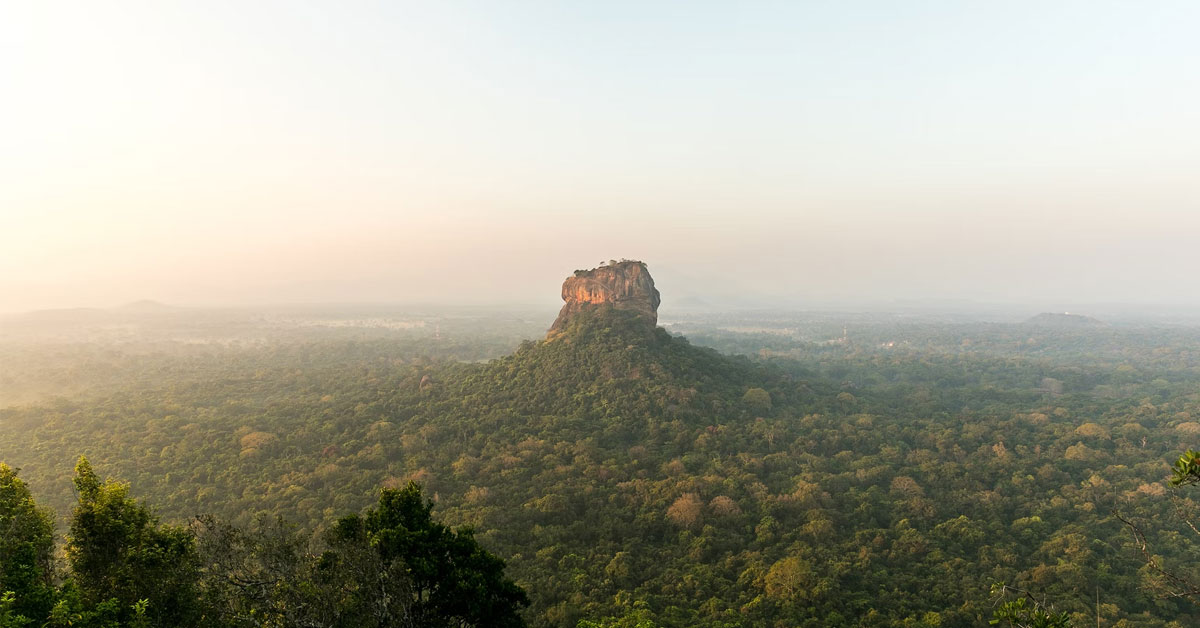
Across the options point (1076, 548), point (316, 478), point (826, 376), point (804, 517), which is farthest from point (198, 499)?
point (826, 376)

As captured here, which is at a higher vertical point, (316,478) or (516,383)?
(516,383)

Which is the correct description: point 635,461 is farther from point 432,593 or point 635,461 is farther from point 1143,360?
point 1143,360

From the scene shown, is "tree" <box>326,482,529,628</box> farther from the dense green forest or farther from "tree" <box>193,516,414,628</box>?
the dense green forest

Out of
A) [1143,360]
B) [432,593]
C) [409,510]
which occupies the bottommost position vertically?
[1143,360]

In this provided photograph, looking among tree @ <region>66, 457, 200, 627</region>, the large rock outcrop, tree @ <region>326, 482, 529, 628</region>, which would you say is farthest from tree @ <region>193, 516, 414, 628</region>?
the large rock outcrop

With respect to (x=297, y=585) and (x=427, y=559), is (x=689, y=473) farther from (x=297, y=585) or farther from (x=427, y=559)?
(x=297, y=585)

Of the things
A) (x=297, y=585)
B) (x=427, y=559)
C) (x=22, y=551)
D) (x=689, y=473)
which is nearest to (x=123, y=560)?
(x=22, y=551)
